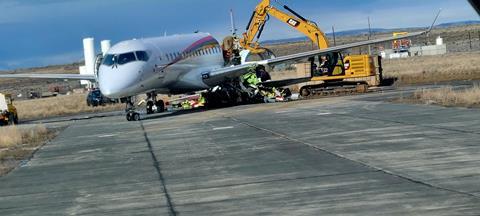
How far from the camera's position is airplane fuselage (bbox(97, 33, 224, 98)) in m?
32.8

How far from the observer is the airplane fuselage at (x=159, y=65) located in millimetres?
32812

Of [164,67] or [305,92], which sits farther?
[305,92]

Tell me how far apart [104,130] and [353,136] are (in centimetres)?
1245

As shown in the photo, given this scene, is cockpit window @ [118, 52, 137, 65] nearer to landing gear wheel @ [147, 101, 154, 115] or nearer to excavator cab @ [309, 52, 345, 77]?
landing gear wheel @ [147, 101, 154, 115]

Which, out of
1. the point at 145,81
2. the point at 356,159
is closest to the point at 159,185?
the point at 356,159

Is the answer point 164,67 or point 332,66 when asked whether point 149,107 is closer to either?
point 164,67

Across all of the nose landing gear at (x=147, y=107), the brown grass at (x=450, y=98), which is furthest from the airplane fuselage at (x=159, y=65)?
the brown grass at (x=450, y=98)

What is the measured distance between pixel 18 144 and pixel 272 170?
12854mm

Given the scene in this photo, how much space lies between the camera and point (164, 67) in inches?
1410

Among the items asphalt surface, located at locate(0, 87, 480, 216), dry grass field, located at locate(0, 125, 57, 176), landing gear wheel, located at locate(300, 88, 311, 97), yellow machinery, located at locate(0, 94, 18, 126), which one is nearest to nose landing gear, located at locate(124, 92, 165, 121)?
dry grass field, located at locate(0, 125, 57, 176)

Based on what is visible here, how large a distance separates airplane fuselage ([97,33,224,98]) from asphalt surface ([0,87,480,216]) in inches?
318

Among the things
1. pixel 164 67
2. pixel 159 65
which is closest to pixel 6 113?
pixel 164 67

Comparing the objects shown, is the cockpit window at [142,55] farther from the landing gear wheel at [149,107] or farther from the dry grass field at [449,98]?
the dry grass field at [449,98]

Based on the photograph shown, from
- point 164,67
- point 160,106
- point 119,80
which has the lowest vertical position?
point 160,106
